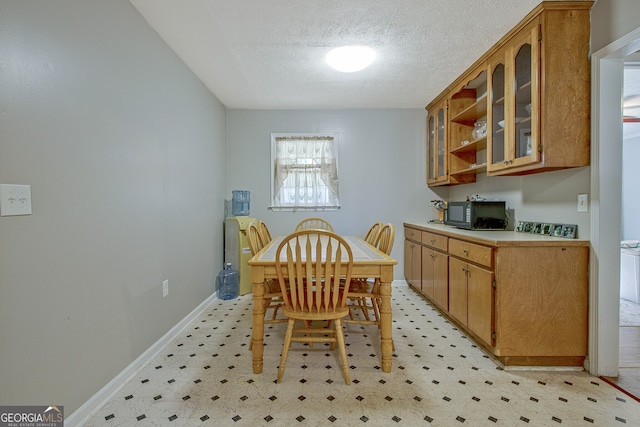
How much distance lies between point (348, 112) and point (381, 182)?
1.04 m

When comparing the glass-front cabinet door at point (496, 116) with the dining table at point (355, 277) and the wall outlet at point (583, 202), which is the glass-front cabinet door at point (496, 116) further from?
the dining table at point (355, 277)

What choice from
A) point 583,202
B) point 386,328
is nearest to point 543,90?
point 583,202

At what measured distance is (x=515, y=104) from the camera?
210 centimetres

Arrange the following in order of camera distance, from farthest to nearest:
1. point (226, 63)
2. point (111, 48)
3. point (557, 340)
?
1. point (226, 63)
2. point (557, 340)
3. point (111, 48)

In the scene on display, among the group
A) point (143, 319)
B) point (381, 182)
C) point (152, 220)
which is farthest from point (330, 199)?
point (143, 319)

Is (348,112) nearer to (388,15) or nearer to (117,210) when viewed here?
(388,15)

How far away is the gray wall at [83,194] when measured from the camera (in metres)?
1.12

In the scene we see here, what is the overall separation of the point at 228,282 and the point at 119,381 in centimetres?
176

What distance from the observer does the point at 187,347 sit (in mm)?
2150

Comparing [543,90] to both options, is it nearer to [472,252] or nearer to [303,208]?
[472,252]

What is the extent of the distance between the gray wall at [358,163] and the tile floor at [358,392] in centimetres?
185

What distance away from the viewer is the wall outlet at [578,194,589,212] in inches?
71.2

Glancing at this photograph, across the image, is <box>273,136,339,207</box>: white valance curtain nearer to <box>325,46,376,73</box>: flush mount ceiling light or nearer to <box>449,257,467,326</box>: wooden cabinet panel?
<box>325,46,376,73</box>: flush mount ceiling light

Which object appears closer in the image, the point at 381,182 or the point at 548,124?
the point at 548,124
